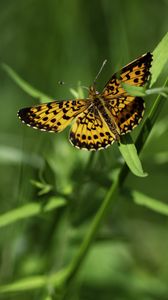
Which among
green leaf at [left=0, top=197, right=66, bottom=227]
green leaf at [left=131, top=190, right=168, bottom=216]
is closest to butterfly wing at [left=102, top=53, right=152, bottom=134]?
green leaf at [left=131, top=190, right=168, bottom=216]

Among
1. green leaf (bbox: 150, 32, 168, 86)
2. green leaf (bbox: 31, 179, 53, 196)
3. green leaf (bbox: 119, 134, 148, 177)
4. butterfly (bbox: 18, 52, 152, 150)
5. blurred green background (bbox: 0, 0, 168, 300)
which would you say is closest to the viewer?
green leaf (bbox: 119, 134, 148, 177)

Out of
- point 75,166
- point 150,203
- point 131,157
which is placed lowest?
point 150,203

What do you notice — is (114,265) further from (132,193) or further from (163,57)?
(163,57)

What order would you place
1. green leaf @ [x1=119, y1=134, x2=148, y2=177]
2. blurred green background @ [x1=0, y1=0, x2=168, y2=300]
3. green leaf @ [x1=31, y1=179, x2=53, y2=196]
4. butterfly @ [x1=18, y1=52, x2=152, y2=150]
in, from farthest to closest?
blurred green background @ [x1=0, y1=0, x2=168, y2=300] → green leaf @ [x1=31, y1=179, x2=53, y2=196] → butterfly @ [x1=18, y1=52, x2=152, y2=150] → green leaf @ [x1=119, y1=134, x2=148, y2=177]

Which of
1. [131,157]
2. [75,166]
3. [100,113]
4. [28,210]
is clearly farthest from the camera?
[75,166]

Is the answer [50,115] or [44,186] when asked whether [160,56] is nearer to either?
[50,115]

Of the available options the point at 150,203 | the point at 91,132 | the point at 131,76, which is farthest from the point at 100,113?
the point at 150,203

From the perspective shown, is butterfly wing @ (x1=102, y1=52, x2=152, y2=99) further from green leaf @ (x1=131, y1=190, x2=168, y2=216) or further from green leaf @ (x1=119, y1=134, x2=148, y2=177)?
green leaf @ (x1=131, y1=190, x2=168, y2=216)

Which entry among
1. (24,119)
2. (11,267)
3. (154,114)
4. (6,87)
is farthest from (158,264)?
(154,114)
